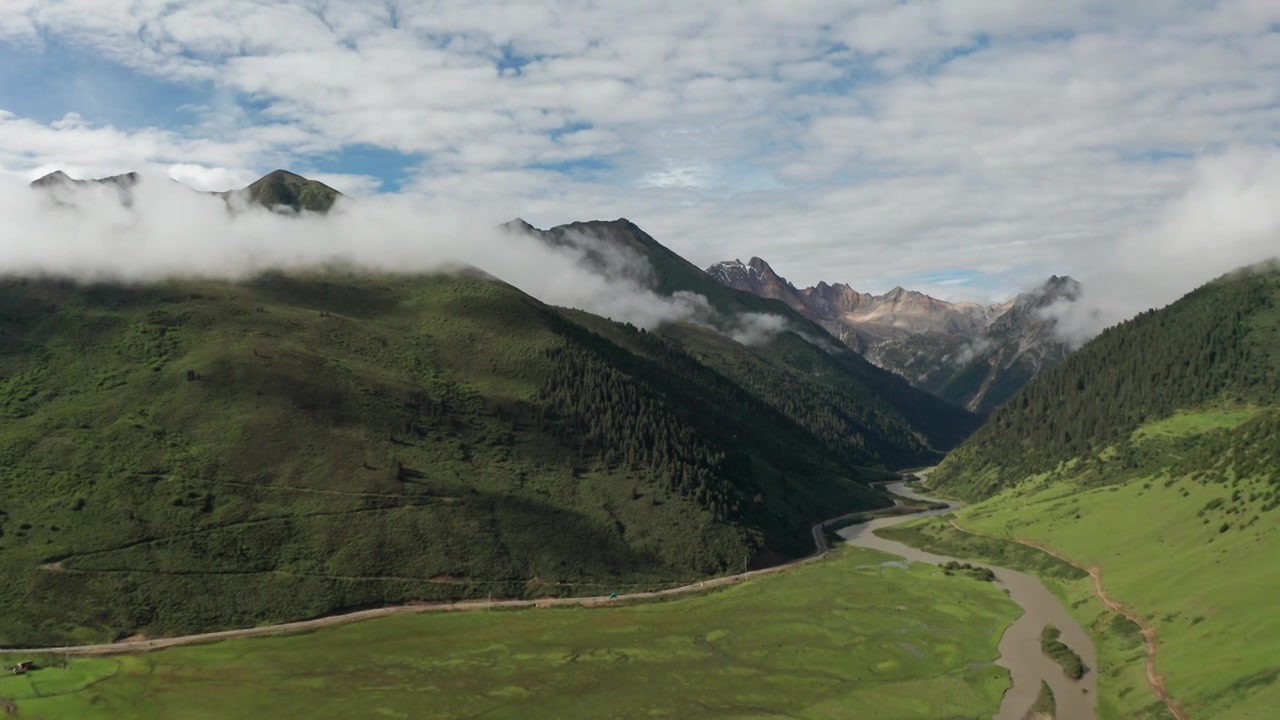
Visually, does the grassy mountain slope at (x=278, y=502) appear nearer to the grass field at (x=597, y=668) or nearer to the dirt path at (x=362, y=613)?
the dirt path at (x=362, y=613)

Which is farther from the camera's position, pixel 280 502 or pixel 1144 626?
pixel 280 502

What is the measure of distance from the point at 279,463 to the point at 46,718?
73.5 metres

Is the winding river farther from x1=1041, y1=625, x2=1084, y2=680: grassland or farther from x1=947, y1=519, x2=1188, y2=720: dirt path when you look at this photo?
x1=947, y1=519, x2=1188, y2=720: dirt path

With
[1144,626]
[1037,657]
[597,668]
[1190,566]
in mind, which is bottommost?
[1037,657]

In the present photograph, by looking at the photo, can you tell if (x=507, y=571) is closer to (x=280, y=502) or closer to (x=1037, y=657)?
(x=280, y=502)

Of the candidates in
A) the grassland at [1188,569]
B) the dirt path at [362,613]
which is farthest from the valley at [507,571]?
the dirt path at [362,613]

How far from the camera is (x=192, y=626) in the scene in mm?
128875

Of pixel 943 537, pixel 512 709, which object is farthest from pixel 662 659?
pixel 943 537

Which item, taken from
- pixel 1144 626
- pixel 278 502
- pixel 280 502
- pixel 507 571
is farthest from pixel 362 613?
pixel 1144 626

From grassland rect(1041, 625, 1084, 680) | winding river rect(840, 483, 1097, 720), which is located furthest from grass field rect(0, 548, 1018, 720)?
grassland rect(1041, 625, 1084, 680)

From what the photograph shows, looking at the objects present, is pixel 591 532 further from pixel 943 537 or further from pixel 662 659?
pixel 943 537

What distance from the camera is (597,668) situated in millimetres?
109000

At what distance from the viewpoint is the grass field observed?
96750 mm

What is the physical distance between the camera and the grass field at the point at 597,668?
96.8m
